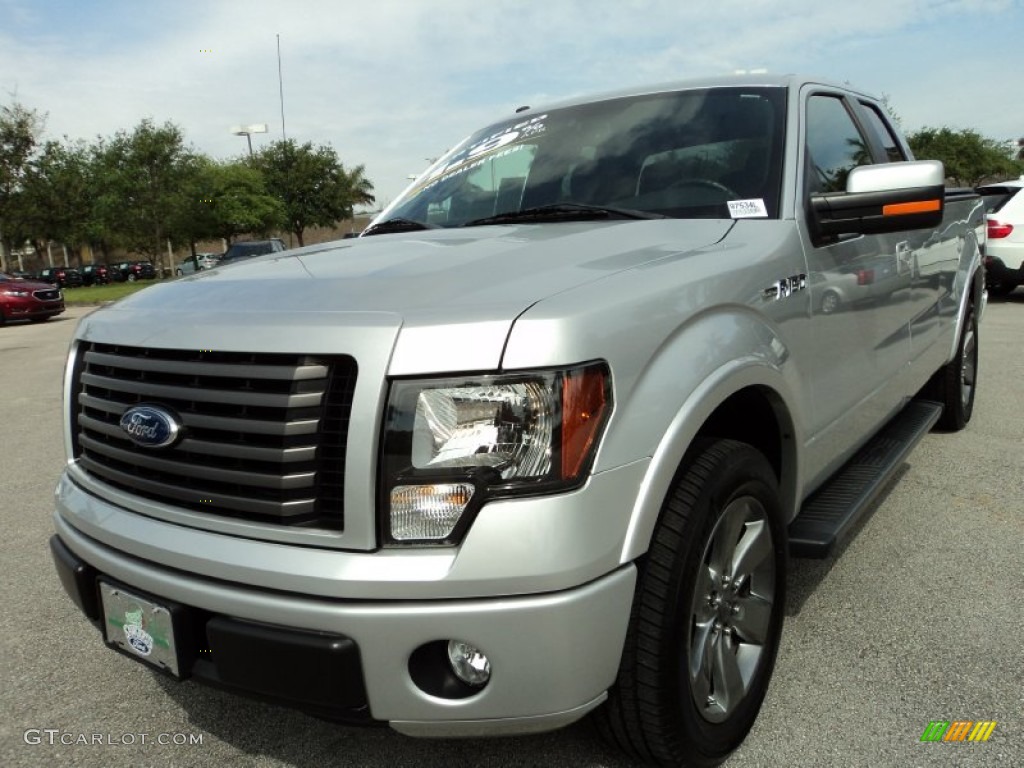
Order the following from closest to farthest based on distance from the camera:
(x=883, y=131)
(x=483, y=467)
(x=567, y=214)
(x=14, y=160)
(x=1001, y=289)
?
(x=483, y=467), (x=567, y=214), (x=883, y=131), (x=1001, y=289), (x=14, y=160)

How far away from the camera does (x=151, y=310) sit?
2064mm

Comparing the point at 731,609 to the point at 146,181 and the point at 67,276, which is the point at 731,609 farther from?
the point at 67,276

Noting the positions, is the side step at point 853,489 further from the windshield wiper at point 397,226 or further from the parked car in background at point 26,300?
the parked car in background at point 26,300

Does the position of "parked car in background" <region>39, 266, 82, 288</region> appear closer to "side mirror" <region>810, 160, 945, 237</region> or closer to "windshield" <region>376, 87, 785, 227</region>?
"windshield" <region>376, 87, 785, 227</region>

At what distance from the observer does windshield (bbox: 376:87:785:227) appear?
2637 mm

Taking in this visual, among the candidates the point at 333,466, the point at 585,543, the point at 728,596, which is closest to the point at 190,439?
the point at 333,466

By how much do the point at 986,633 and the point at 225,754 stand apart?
7.79 feet

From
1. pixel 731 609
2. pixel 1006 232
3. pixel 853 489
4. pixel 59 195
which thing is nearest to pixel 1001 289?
pixel 1006 232

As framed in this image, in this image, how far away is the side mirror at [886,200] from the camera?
2373 mm

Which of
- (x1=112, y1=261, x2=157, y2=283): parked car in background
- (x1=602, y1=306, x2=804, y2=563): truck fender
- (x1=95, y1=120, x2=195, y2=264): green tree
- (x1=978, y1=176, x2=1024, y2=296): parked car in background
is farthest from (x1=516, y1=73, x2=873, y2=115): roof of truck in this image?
(x1=112, y1=261, x2=157, y2=283): parked car in background

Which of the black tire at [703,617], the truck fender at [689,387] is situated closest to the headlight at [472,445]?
the truck fender at [689,387]

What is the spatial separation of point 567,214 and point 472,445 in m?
1.31

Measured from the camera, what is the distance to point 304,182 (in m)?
42.0

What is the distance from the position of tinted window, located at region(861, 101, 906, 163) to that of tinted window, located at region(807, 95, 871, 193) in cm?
28
